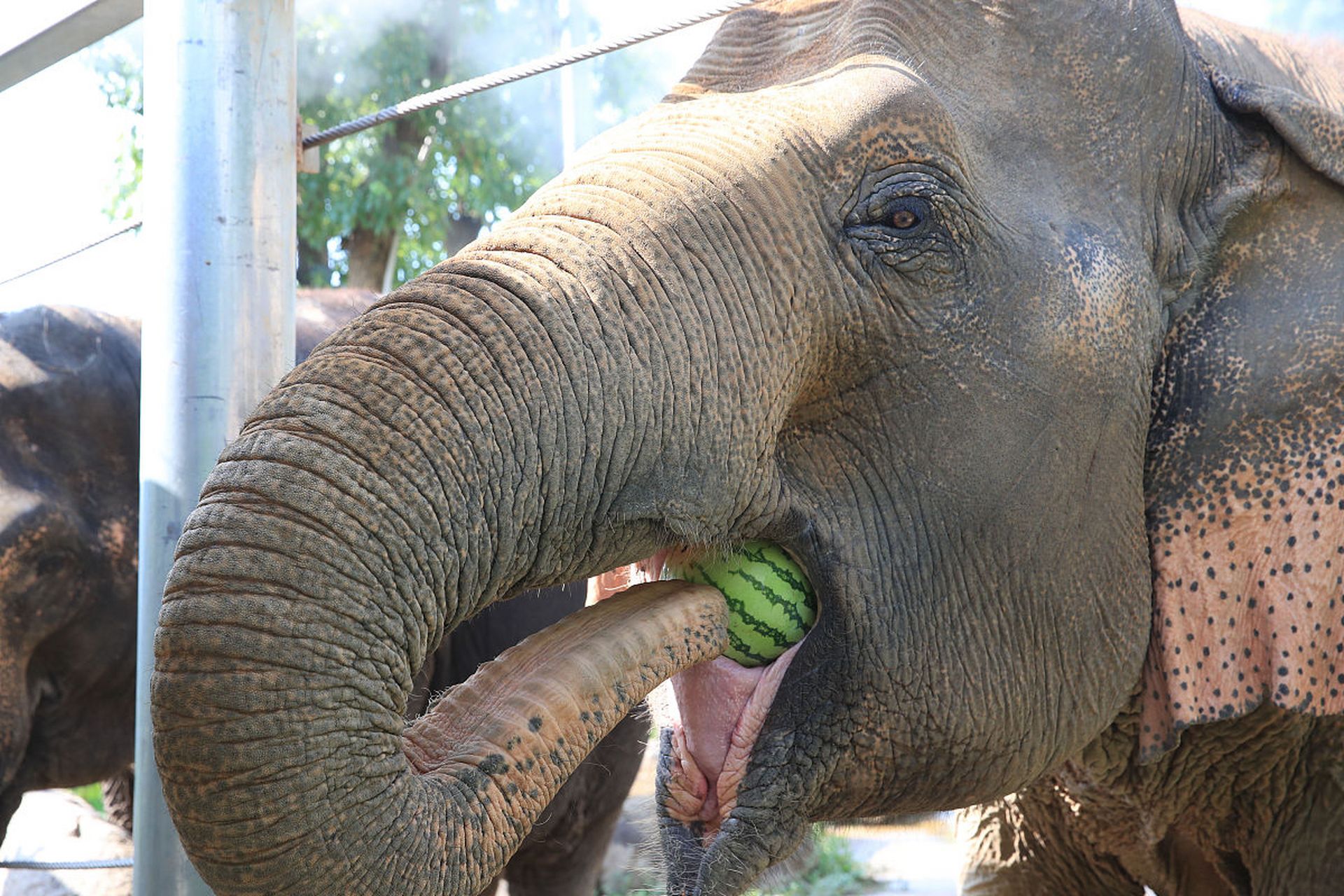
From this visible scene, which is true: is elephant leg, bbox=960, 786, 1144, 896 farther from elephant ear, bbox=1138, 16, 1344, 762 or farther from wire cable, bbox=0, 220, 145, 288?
wire cable, bbox=0, 220, 145, 288

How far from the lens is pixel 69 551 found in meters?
3.41

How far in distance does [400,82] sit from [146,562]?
7945mm

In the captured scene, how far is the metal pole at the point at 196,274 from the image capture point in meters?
Result: 2.18

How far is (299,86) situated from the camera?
9930mm

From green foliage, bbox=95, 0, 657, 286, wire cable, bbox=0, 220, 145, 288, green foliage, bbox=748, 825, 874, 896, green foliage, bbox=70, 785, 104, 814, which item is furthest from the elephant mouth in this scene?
green foliage, bbox=95, 0, 657, 286

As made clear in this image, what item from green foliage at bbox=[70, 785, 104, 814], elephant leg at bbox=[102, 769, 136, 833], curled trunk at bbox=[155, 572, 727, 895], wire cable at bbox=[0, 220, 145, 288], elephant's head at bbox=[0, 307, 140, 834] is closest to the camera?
curled trunk at bbox=[155, 572, 727, 895]

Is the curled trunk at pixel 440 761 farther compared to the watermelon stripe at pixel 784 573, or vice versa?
the watermelon stripe at pixel 784 573

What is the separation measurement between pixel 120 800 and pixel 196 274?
326 centimetres

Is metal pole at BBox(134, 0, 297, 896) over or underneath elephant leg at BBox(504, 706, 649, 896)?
over

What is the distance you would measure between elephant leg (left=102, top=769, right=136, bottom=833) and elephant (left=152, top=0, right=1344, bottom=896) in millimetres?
3365

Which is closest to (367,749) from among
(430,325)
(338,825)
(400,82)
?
(338,825)

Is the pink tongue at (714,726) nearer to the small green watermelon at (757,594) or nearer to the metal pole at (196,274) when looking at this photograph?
the small green watermelon at (757,594)

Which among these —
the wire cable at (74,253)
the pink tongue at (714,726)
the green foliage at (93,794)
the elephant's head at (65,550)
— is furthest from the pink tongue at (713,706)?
the green foliage at (93,794)

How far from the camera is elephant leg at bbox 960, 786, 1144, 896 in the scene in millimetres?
2693
